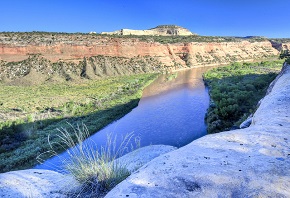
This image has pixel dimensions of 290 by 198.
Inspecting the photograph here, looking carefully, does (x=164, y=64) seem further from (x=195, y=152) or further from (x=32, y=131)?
(x=195, y=152)

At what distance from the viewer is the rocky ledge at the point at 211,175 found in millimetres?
4316

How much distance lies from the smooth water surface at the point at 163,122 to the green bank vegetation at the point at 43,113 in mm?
1384

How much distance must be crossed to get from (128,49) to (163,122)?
60.0 m

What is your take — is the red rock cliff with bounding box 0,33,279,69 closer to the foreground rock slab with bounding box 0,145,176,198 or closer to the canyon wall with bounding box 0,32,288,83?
the canyon wall with bounding box 0,32,288,83

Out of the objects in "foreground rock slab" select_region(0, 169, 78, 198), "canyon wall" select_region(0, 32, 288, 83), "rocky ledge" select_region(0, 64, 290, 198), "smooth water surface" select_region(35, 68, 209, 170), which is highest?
"canyon wall" select_region(0, 32, 288, 83)

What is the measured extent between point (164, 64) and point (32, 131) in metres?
66.5

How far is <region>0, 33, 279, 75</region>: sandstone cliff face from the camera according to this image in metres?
62.4

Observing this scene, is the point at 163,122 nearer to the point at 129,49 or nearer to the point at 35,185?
the point at 35,185

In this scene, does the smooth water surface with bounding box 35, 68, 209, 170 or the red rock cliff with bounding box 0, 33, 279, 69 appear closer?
the smooth water surface with bounding box 35, 68, 209, 170

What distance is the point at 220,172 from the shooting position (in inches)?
189

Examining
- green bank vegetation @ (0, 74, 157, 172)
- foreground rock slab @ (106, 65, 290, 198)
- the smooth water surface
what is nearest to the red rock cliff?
green bank vegetation @ (0, 74, 157, 172)

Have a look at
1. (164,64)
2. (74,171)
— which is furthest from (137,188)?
(164,64)

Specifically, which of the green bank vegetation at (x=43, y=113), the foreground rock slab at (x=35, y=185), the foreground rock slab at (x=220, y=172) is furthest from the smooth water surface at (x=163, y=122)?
the foreground rock slab at (x=220, y=172)

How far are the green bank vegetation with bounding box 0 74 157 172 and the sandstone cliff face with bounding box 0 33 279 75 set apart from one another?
15.4 meters
